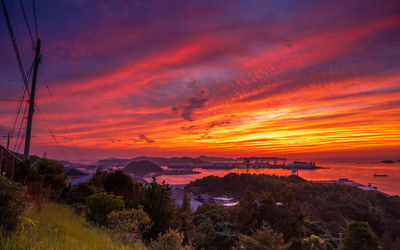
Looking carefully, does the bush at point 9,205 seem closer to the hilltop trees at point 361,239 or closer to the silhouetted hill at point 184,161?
the hilltop trees at point 361,239

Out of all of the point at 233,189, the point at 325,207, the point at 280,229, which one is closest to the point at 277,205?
the point at 280,229

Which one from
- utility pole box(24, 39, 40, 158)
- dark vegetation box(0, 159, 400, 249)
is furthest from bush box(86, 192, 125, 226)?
utility pole box(24, 39, 40, 158)

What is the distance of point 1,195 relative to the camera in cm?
388

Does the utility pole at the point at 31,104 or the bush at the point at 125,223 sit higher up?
the utility pole at the point at 31,104

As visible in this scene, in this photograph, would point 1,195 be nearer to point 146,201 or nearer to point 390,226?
point 146,201

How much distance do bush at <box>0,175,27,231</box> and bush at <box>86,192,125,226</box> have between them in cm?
605

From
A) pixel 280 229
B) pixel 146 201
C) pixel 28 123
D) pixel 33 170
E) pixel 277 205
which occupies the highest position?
pixel 28 123

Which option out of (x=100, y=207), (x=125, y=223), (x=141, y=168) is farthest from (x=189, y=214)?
(x=141, y=168)

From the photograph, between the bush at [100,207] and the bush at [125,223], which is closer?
the bush at [125,223]

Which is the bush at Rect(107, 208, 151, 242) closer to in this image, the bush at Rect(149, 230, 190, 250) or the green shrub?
the bush at Rect(149, 230, 190, 250)

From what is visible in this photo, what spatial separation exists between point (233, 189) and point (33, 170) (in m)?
73.9

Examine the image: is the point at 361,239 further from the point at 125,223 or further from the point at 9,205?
the point at 9,205

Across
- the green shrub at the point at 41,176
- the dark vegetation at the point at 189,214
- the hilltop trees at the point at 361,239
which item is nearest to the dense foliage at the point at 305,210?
the dark vegetation at the point at 189,214

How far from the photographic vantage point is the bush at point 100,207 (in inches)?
381
